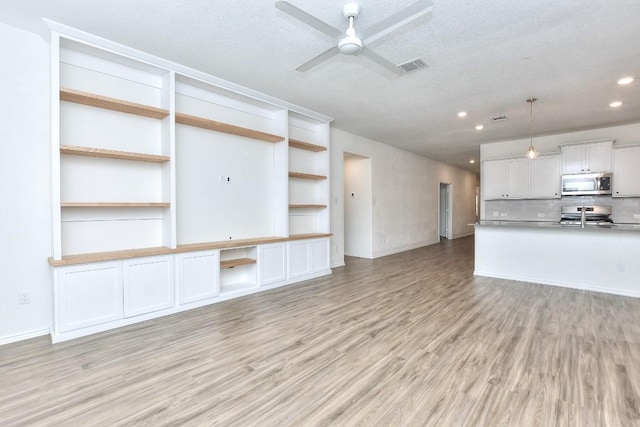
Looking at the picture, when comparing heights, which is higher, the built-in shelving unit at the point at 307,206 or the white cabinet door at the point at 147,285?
the built-in shelving unit at the point at 307,206

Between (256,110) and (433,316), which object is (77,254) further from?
(433,316)

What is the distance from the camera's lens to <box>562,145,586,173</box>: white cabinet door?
19.7 ft

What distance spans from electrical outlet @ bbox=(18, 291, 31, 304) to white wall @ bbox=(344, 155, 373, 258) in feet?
19.7

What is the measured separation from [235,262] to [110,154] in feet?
6.66

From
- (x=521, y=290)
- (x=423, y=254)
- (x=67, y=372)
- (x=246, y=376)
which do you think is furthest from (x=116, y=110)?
(x=423, y=254)

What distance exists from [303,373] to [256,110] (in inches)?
156

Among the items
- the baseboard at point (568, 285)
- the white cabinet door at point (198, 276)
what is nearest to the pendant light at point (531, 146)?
the baseboard at point (568, 285)

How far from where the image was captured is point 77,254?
10.5 feet

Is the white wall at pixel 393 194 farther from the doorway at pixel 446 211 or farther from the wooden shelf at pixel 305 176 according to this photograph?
the wooden shelf at pixel 305 176

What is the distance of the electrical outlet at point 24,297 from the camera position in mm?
2916

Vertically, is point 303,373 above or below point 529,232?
below

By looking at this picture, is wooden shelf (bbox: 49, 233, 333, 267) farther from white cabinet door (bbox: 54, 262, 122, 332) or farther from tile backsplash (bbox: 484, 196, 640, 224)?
tile backsplash (bbox: 484, 196, 640, 224)

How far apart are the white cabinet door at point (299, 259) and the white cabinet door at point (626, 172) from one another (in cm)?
588

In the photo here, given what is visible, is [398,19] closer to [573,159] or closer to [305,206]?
[305,206]
